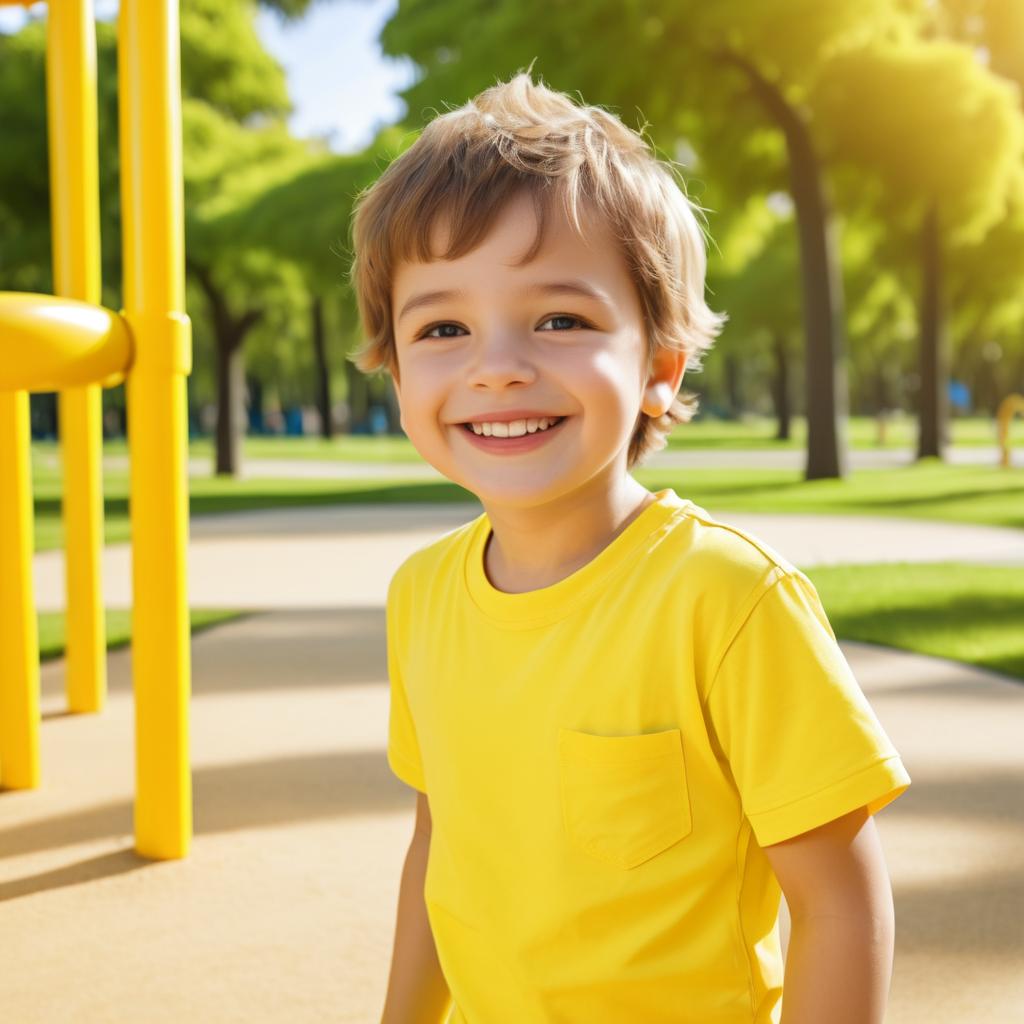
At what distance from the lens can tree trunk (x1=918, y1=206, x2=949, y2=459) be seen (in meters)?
19.5

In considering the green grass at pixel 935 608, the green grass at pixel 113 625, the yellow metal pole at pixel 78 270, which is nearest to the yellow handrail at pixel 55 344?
the yellow metal pole at pixel 78 270

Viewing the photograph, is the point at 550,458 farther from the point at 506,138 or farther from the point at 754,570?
the point at 506,138

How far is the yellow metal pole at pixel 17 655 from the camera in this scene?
125 inches

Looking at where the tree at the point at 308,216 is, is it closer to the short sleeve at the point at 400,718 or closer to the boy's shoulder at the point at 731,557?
the short sleeve at the point at 400,718

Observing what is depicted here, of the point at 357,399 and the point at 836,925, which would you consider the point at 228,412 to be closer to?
the point at 836,925

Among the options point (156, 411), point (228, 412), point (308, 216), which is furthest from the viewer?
point (228, 412)

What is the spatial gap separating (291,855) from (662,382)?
159 centimetres

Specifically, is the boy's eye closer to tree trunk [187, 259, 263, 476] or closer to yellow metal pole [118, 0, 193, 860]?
yellow metal pole [118, 0, 193, 860]

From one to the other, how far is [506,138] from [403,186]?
139 mm

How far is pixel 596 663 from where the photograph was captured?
1372mm

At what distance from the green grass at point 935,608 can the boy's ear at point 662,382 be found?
10.7 ft

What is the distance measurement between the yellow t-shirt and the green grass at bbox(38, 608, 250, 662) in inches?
153

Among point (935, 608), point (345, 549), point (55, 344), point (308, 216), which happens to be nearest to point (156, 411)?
point (55, 344)

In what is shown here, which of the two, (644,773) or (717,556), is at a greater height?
(717,556)
